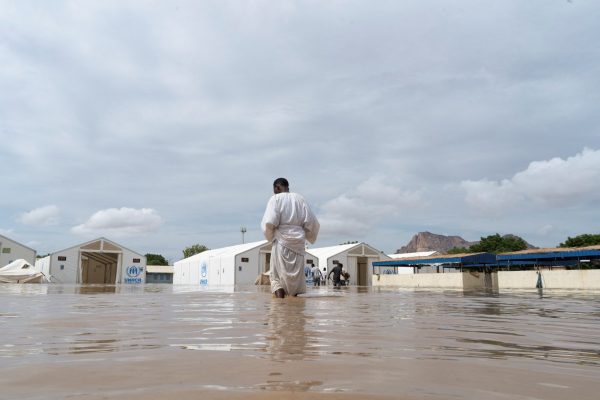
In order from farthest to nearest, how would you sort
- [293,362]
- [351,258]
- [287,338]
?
[351,258] < [287,338] < [293,362]

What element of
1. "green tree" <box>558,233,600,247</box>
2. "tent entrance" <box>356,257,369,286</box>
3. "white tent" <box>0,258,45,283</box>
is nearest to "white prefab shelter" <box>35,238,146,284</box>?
"white tent" <box>0,258,45,283</box>

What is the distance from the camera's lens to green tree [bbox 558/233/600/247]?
169 ft

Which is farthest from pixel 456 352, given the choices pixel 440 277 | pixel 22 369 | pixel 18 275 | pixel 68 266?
pixel 68 266

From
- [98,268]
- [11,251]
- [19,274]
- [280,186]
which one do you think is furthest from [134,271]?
[280,186]

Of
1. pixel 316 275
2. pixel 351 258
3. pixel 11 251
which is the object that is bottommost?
pixel 316 275

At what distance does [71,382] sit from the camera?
1.12 m

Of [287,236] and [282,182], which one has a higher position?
[282,182]

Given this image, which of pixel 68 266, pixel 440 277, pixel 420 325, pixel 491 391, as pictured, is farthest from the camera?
pixel 68 266

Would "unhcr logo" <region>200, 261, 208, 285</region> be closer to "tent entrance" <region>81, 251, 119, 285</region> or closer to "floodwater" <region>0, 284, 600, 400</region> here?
"tent entrance" <region>81, 251, 119, 285</region>

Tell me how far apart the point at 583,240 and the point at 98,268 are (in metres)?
55.3

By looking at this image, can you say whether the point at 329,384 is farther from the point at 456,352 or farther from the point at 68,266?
the point at 68,266

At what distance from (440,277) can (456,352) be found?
28.3 meters

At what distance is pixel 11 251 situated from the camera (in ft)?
119

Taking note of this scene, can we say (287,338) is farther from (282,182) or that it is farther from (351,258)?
(351,258)
